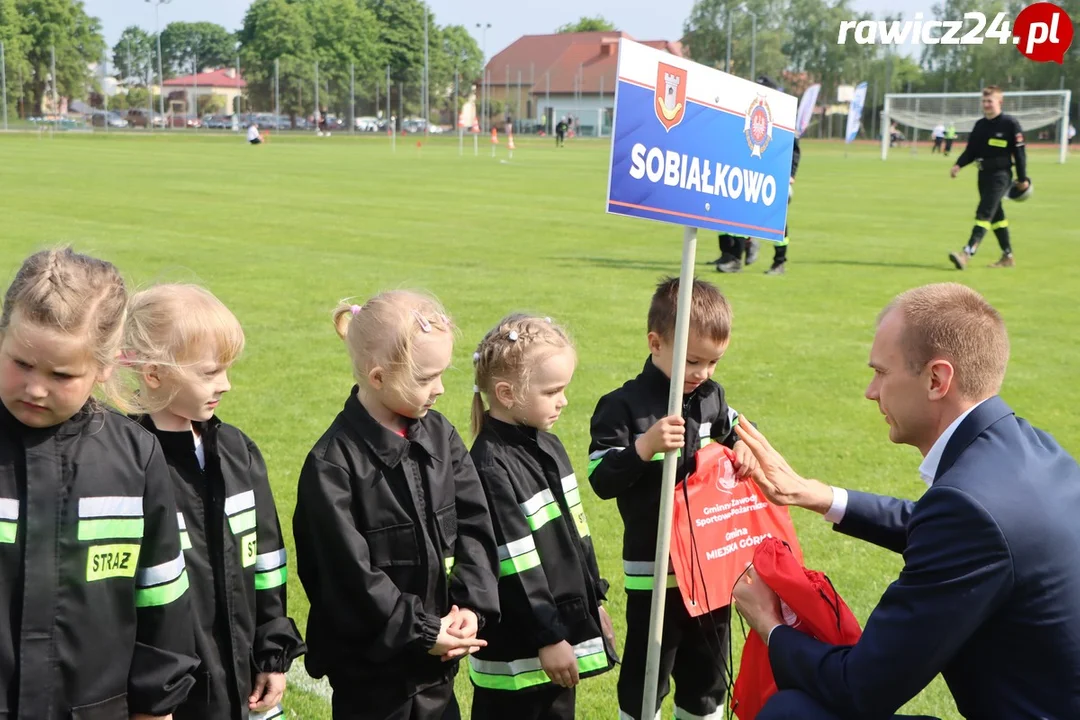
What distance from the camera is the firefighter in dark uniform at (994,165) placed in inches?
574

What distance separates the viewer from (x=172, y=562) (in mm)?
2449

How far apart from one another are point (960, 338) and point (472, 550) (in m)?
1.40

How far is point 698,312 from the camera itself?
3.71m

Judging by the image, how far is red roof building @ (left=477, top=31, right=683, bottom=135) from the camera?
366 feet

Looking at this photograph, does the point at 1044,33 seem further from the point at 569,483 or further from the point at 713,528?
the point at 569,483

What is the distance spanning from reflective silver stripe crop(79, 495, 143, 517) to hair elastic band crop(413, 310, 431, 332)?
36.3 inches

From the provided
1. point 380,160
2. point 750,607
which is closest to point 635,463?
point 750,607

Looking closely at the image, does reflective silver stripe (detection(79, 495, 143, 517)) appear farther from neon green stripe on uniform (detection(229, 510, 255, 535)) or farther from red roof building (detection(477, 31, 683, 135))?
red roof building (detection(477, 31, 683, 135))

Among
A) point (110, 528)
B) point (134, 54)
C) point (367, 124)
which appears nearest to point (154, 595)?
point (110, 528)

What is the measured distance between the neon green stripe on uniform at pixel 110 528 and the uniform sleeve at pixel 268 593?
496 mm

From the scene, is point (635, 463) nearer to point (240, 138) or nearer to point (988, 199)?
point (988, 199)

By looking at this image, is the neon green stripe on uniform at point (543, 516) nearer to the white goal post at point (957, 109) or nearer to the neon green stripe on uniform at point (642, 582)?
the neon green stripe on uniform at point (642, 582)

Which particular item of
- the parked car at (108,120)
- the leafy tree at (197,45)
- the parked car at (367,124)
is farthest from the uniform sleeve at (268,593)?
the leafy tree at (197,45)

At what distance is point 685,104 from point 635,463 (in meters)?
1.09
